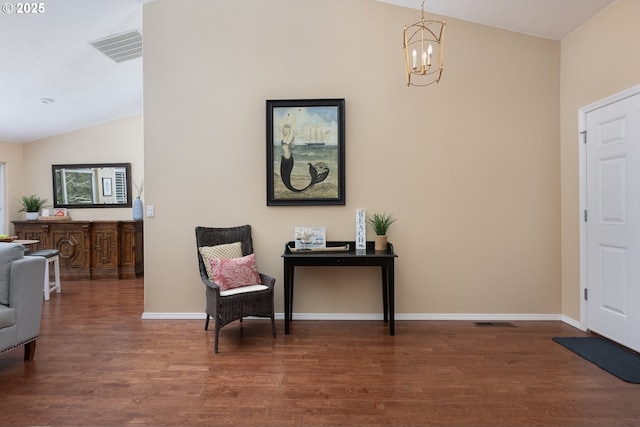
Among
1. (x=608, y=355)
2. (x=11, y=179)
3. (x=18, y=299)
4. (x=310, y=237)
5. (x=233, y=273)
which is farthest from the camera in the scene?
(x=11, y=179)

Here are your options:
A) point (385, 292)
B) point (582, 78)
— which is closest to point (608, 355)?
point (385, 292)

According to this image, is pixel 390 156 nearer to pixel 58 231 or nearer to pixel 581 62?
pixel 581 62

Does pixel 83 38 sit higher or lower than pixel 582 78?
higher

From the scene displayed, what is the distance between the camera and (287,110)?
12.2ft

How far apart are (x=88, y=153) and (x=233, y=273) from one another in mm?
4935

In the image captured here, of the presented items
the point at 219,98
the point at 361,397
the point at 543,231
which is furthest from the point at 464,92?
the point at 361,397

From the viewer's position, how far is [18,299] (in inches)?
101

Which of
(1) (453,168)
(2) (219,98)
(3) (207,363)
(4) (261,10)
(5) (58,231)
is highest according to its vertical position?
(4) (261,10)

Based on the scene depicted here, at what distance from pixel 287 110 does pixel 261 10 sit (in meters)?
1.11

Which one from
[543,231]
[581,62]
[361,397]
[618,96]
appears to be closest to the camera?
[361,397]

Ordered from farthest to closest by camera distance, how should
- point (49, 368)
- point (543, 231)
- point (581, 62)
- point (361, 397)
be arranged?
point (543, 231) → point (581, 62) → point (49, 368) → point (361, 397)

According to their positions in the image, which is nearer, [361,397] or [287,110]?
[361,397]

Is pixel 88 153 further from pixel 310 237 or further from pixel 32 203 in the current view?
pixel 310 237

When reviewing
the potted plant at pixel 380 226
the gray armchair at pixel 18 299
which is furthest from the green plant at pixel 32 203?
the potted plant at pixel 380 226
